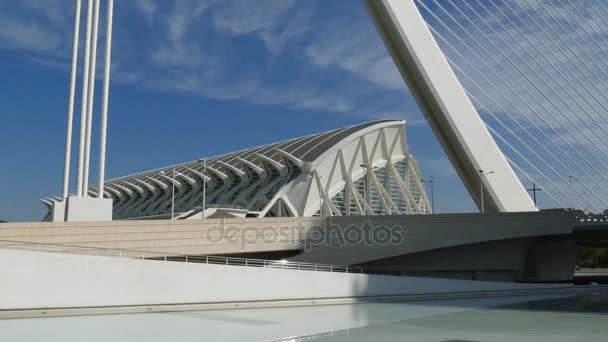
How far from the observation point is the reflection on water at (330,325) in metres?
9.05

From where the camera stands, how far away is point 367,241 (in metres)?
21.9

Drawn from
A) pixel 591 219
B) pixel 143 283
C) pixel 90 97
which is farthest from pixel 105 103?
pixel 591 219

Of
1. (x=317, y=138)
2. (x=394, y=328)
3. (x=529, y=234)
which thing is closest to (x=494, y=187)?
(x=529, y=234)

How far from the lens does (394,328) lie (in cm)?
1037

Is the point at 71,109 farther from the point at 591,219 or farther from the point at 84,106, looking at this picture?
the point at 591,219

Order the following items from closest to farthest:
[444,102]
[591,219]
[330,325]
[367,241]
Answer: [330,325], [367,241], [444,102], [591,219]

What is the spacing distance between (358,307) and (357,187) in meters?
37.6

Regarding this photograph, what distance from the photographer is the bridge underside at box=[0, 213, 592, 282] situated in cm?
1509
